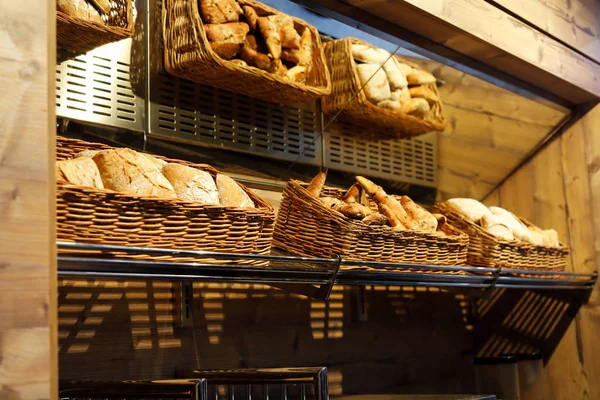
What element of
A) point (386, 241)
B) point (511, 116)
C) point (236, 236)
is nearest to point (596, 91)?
point (511, 116)

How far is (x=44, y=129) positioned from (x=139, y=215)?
1.03 feet

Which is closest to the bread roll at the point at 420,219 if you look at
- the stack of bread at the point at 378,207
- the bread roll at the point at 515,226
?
the stack of bread at the point at 378,207

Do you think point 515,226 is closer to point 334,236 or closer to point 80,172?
point 334,236

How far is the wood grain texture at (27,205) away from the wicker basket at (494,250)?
1.49 meters

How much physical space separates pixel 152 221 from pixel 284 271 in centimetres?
34

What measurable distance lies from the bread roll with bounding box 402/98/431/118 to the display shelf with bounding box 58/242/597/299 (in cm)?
53

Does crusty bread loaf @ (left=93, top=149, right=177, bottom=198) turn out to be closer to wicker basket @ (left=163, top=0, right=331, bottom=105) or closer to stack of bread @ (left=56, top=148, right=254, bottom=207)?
stack of bread @ (left=56, top=148, right=254, bottom=207)

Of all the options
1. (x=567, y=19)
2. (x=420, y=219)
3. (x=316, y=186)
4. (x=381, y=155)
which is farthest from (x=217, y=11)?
(x=567, y=19)

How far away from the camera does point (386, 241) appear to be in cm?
191

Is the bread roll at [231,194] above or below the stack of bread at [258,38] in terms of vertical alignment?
below

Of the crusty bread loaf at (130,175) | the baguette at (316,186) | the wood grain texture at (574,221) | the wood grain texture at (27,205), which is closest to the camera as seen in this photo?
the wood grain texture at (27,205)

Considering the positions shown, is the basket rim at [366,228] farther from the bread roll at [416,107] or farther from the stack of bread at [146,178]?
the bread roll at [416,107]

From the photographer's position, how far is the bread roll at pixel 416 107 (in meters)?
2.39

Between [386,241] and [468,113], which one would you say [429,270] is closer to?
[386,241]
